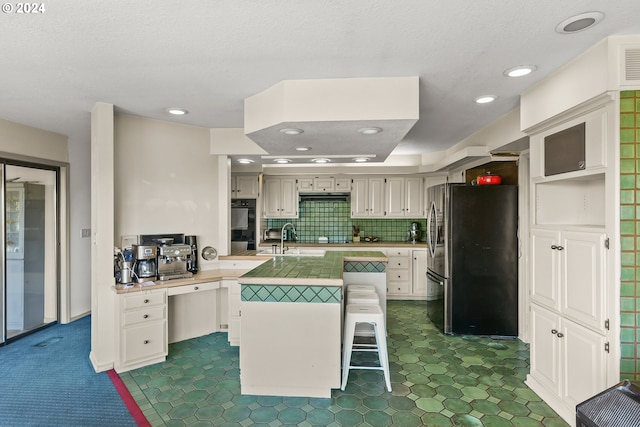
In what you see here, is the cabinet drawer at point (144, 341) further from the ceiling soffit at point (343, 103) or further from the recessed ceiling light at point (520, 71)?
the recessed ceiling light at point (520, 71)

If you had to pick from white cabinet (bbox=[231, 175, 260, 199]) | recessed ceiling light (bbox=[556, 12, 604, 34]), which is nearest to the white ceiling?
→ recessed ceiling light (bbox=[556, 12, 604, 34])

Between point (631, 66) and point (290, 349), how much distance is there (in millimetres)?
2863

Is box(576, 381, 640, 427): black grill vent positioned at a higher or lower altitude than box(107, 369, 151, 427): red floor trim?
higher

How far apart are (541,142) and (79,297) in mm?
5665

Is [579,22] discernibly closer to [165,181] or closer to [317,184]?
[165,181]

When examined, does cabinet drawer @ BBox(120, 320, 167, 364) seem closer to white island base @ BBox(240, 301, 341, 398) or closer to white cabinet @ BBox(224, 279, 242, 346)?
white cabinet @ BBox(224, 279, 242, 346)

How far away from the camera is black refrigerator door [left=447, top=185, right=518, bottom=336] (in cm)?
380

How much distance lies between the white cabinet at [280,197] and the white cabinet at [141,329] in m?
3.06

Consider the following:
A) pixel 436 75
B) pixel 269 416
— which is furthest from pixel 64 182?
pixel 436 75

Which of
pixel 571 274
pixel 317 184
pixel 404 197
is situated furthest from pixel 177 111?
pixel 404 197

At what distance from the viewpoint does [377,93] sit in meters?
2.50

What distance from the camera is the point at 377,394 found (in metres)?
2.61

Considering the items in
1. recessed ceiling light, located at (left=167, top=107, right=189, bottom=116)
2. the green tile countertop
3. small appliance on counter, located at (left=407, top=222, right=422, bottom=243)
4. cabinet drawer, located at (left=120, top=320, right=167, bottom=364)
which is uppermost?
recessed ceiling light, located at (left=167, top=107, right=189, bottom=116)

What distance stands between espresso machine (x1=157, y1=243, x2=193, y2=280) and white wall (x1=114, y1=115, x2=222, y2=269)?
0.35 meters
